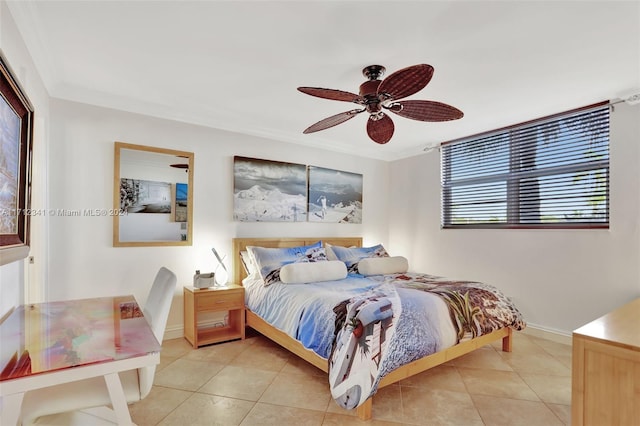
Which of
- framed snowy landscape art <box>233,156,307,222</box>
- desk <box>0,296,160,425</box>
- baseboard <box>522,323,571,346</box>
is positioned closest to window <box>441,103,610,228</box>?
baseboard <box>522,323,571,346</box>

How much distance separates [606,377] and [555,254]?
7.35ft

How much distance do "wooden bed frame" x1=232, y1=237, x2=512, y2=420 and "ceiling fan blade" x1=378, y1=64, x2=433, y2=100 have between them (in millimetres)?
1832

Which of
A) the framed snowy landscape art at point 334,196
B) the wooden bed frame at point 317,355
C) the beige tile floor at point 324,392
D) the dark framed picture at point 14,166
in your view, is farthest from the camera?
the framed snowy landscape art at point 334,196

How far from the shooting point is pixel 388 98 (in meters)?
2.27

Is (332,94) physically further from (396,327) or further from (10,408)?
(10,408)

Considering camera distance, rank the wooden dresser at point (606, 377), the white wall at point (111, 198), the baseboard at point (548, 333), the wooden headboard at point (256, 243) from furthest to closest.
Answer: the wooden headboard at point (256, 243) < the baseboard at point (548, 333) < the white wall at point (111, 198) < the wooden dresser at point (606, 377)

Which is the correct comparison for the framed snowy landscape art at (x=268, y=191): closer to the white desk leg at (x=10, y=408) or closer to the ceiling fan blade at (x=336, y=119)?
the ceiling fan blade at (x=336, y=119)

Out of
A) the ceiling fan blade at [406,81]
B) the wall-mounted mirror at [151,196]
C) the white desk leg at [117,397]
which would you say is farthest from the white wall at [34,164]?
the ceiling fan blade at [406,81]

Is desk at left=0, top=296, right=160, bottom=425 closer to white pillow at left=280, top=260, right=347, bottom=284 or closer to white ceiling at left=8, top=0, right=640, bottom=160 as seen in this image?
white pillow at left=280, top=260, right=347, bottom=284

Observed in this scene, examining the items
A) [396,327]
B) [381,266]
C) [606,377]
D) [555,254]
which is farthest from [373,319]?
[555,254]

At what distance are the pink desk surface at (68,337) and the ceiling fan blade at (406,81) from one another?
5.98ft

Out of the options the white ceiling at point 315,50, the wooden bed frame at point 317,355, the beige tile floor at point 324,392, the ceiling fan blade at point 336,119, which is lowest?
the beige tile floor at point 324,392

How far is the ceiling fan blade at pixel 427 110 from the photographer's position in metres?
2.29

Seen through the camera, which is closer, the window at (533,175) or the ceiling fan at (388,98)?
the ceiling fan at (388,98)
